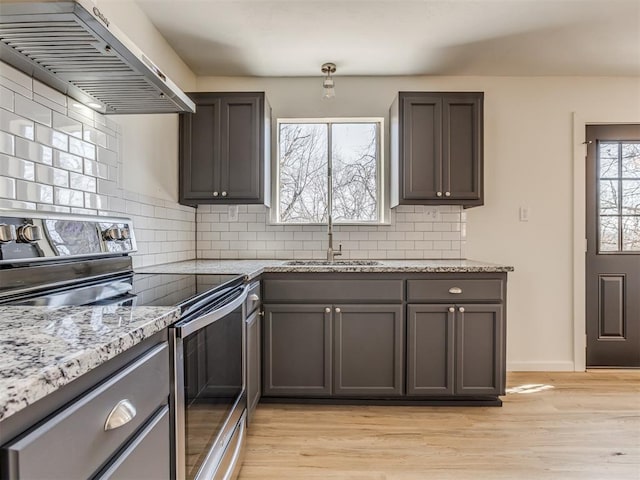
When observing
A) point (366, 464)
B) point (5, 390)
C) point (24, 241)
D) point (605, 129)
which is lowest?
point (366, 464)

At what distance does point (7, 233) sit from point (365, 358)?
1838 millimetres

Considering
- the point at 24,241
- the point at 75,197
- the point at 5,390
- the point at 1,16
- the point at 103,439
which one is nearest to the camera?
the point at 5,390

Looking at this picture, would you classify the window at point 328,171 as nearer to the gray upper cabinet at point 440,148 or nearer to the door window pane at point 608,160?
the gray upper cabinet at point 440,148

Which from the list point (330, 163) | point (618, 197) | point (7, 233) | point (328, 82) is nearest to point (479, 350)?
point (330, 163)

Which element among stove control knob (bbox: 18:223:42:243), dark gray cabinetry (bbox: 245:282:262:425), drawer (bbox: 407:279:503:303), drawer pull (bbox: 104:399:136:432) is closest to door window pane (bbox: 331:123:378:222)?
drawer (bbox: 407:279:503:303)

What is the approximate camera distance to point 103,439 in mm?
648

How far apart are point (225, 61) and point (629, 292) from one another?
351cm

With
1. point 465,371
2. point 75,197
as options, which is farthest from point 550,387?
point 75,197

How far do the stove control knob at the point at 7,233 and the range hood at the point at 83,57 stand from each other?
55 centimetres

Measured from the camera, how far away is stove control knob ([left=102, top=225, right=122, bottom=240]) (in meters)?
1.59

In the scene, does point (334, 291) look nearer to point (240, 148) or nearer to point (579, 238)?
point (240, 148)

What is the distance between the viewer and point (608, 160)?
2990mm

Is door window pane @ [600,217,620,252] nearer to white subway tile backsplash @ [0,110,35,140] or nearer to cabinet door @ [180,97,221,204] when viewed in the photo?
cabinet door @ [180,97,221,204]

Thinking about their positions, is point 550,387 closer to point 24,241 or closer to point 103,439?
point 103,439
